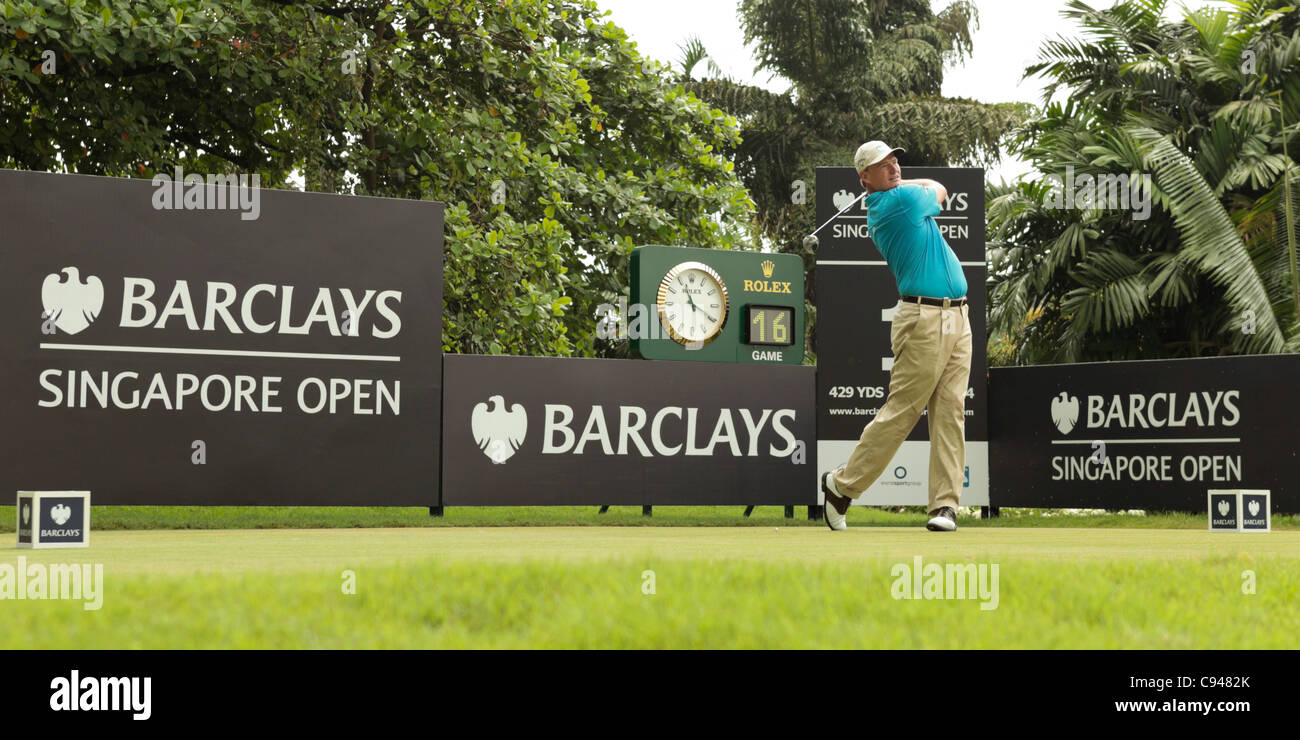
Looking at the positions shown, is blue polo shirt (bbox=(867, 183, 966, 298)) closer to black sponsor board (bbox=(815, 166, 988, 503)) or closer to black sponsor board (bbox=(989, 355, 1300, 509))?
black sponsor board (bbox=(815, 166, 988, 503))

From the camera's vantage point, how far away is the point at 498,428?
9.08 meters

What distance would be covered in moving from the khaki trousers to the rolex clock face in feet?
9.97

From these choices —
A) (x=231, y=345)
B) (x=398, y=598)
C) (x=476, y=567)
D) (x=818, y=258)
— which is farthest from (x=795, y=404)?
(x=398, y=598)

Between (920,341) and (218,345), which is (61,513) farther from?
(920,341)

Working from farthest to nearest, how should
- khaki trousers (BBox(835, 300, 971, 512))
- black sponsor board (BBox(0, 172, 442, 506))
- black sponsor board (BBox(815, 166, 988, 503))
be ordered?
1. black sponsor board (BBox(815, 166, 988, 503))
2. black sponsor board (BBox(0, 172, 442, 506))
3. khaki trousers (BBox(835, 300, 971, 512))

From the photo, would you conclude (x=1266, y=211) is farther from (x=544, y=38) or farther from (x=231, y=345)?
(x=231, y=345)

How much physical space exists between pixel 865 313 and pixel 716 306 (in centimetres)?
121

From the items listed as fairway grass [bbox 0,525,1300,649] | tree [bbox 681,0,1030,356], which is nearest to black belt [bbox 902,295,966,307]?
fairway grass [bbox 0,525,1300,649]

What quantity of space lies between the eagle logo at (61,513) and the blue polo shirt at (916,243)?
4.58m

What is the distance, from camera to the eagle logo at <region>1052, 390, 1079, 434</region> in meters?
10.7

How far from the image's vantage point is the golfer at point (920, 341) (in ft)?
24.7

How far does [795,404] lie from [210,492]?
14.5 feet

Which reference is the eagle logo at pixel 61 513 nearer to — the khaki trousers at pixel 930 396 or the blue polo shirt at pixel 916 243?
the khaki trousers at pixel 930 396

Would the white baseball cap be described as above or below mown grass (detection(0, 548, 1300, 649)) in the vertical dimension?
above
